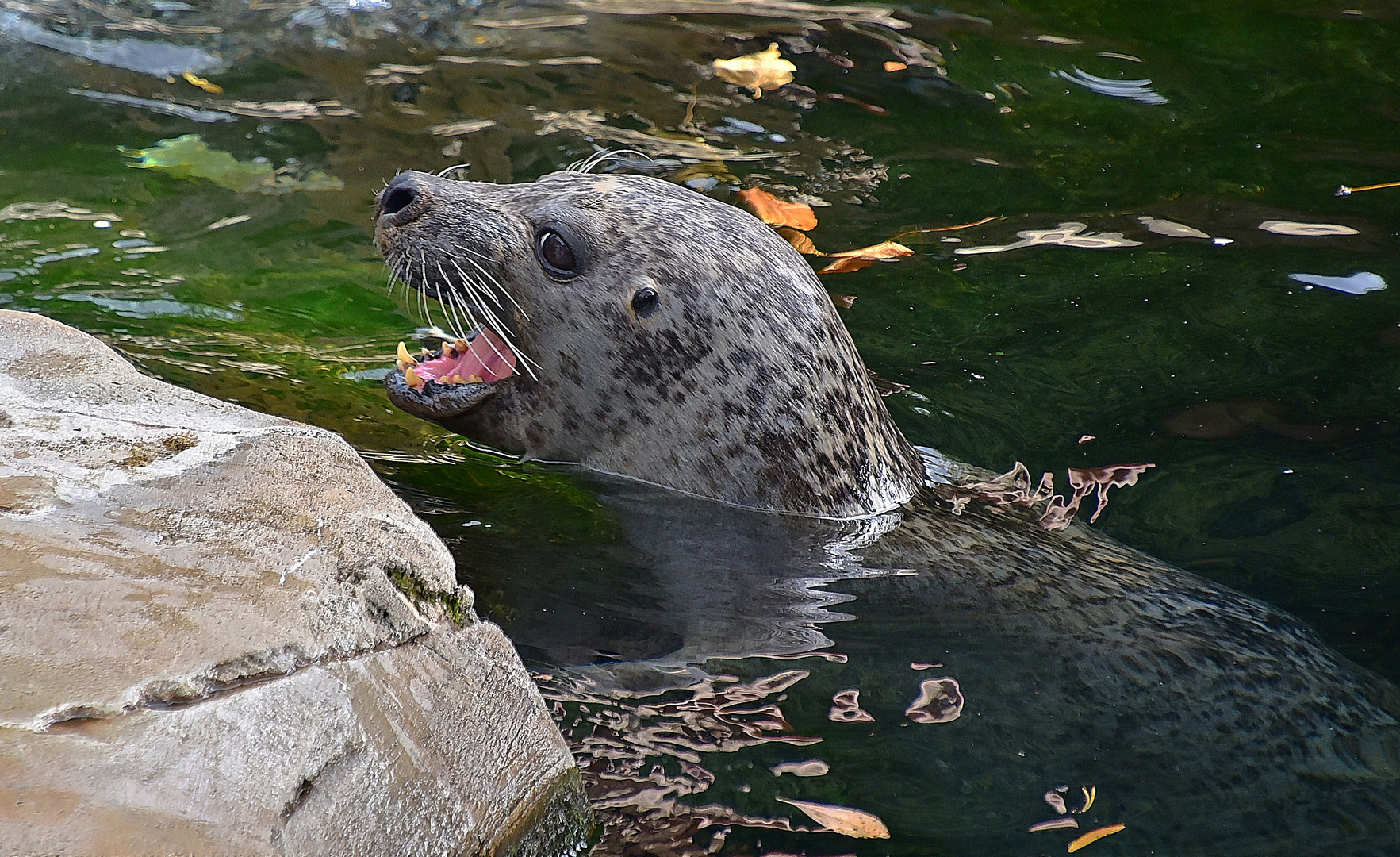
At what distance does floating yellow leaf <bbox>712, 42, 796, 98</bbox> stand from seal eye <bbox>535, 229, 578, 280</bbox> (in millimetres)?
3664

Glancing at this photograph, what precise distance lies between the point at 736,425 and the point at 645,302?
51cm

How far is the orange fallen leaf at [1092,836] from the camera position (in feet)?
9.11

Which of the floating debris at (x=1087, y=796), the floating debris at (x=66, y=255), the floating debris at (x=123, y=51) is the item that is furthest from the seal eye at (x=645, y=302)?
the floating debris at (x=123, y=51)

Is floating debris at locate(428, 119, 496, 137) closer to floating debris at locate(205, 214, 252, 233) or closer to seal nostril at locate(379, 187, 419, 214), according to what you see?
floating debris at locate(205, 214, 252, 233)

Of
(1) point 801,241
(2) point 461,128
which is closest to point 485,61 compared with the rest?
(2) point 461,128

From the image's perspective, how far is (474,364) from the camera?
4383 mm

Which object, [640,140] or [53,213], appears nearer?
[53,213]

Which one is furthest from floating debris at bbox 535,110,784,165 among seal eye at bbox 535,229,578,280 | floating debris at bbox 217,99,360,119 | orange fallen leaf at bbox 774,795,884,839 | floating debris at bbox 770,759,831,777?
orange fallen leaf at bbox 774,795,884,839

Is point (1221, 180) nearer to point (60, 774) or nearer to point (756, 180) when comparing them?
point (756, 180)

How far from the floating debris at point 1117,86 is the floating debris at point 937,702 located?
512 centimetres

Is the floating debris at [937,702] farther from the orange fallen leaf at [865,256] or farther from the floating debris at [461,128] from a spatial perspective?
the floating debris at [461,128]

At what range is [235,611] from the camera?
2.08 m

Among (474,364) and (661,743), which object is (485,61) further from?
(661,743)

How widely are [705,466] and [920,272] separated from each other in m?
2.48
